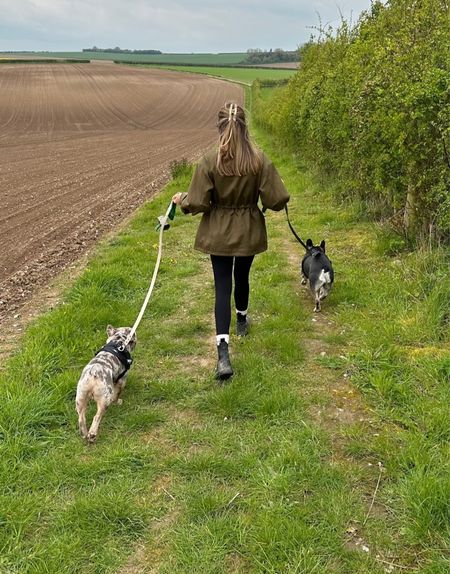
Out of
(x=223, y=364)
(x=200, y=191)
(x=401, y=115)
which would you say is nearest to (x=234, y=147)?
(x=200, y=191)

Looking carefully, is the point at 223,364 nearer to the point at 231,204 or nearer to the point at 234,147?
the point at 231,204

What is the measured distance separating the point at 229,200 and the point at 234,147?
0.51m

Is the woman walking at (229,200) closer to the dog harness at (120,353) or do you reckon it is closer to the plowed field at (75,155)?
the dog harness at (120,353)

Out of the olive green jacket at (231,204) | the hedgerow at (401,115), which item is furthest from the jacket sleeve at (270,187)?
the hedgerow at (401,115)

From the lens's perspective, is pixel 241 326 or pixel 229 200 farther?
pixel 241 326

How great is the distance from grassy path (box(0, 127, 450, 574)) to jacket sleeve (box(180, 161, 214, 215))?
1.65 meters

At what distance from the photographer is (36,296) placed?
6.84 metres

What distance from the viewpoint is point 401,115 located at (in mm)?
6113

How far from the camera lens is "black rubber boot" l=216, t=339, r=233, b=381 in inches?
181

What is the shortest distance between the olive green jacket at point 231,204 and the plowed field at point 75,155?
124 inches

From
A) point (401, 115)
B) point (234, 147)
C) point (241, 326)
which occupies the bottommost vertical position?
point (241, 326)

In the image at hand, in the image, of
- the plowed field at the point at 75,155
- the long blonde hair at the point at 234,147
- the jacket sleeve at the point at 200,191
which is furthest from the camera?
the plowed field at the point at 75,155

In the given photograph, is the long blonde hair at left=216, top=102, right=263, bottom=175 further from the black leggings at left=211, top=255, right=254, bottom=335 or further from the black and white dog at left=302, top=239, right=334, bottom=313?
the black and white dog at left=302, top=239, right=334, bottom=313

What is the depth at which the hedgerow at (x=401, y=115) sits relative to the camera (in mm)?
5902
